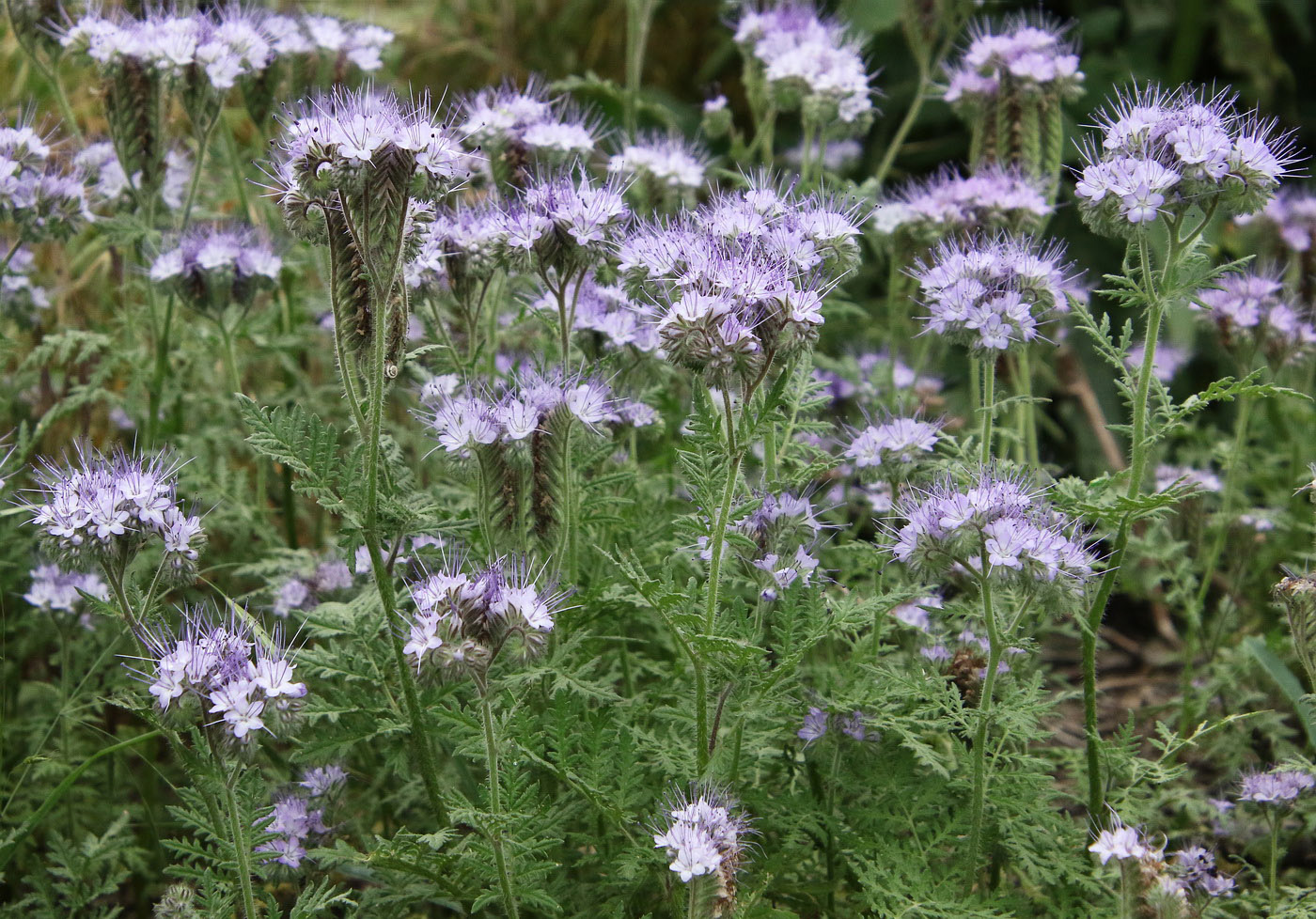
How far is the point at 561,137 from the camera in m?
2.88

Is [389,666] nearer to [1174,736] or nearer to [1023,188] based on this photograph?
[1174,736]

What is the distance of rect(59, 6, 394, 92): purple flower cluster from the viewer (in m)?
3.03

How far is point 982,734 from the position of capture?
2271 mm

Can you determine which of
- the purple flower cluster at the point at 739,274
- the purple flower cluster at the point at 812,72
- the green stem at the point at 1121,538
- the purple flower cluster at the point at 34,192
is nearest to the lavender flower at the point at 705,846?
the purple flower cluster at the point at 739,274

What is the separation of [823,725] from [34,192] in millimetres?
2204

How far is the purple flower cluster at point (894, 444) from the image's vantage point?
2592mm

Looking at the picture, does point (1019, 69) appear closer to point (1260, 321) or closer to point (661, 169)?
point (1260, 321)

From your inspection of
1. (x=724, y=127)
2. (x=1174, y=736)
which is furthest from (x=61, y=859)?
(x=724, y=127)

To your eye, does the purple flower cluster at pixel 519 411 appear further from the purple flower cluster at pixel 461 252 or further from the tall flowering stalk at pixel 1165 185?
the tall flowering stalk at pixel 1165 185

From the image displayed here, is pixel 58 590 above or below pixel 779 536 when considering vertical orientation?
above

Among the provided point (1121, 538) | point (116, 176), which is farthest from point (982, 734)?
point (116, 176)

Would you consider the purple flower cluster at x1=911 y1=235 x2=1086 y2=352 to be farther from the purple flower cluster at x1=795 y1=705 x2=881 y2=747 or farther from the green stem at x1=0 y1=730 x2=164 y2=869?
the green stem at x1=0 y1=730 x2=164 y2=869

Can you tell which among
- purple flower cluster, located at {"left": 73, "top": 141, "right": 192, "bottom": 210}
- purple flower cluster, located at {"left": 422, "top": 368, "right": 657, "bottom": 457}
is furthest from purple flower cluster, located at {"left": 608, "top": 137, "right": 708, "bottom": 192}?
purple flower cluster, located at {"left": 73, "top": 141, "right": 192, "bottom": 210}

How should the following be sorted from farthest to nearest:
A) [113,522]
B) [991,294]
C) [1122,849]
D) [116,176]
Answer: [116,176] → [991,294] → [113,522] → [1122,849]
